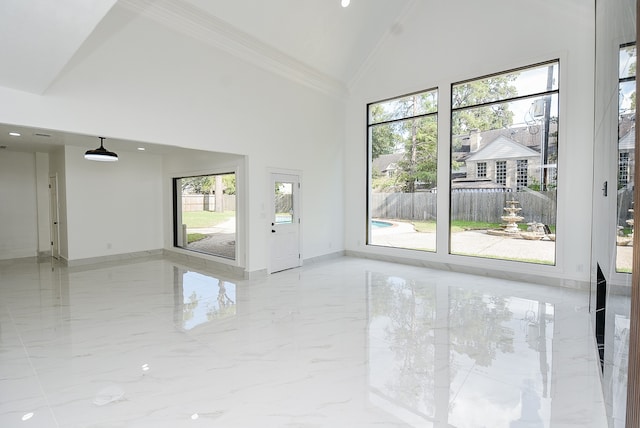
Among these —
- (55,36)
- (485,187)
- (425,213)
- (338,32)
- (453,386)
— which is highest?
(338,32)

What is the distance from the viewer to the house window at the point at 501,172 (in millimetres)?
5949

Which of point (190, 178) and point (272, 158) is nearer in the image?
point (272, 158)

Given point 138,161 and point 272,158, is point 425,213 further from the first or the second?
point 138,161

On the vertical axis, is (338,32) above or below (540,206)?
above

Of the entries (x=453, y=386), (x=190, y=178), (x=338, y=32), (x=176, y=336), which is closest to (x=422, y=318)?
(x=453, y=386)

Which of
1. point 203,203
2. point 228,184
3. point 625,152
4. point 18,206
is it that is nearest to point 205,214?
point 203,203

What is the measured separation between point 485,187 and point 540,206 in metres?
0.96

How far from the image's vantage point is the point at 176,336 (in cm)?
346

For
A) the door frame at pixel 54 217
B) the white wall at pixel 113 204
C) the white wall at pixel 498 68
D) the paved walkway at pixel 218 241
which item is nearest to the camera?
the white wall at pixel 498 68

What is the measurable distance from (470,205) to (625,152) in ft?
14.3

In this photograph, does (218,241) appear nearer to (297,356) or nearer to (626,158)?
(297,356)

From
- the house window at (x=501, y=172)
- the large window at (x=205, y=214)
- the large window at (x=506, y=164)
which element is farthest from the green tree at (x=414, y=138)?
the large window at (x=205, y=214)

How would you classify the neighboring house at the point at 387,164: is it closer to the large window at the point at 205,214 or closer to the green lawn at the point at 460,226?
the green lawn at the point at 460,226

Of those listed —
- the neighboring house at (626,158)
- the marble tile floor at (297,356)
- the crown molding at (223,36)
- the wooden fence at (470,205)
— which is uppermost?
the crown molding at (223,36)
